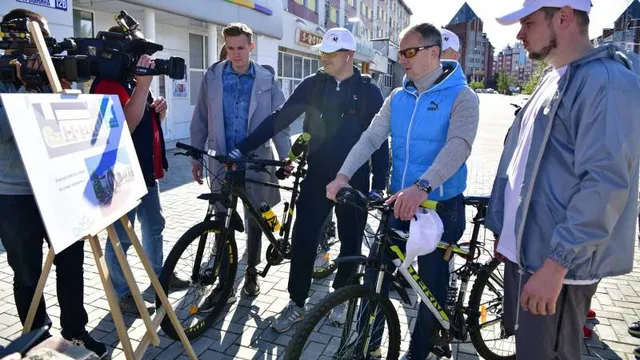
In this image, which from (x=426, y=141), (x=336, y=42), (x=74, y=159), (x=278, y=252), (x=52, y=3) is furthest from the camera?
(x=52, y=3)

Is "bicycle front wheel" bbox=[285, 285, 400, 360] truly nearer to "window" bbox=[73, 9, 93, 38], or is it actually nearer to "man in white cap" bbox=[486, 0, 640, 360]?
"man in white cap" bbox=[486, 0, 640, 360]

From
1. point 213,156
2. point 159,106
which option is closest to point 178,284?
point 213,156

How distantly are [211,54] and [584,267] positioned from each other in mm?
13228

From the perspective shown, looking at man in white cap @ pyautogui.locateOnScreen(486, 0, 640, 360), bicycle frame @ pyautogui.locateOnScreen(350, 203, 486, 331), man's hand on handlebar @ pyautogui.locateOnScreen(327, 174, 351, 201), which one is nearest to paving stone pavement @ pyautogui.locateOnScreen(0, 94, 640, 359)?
bicycle frame @ pyautogui.locateOnScreen(350, 203, 486, 331)

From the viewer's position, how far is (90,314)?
3.50m

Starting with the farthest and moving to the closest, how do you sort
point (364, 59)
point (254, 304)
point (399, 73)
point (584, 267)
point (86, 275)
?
point (399, 73)
point (364, 59)
point (86, 275)
point (254, 304)
point (584, 267)

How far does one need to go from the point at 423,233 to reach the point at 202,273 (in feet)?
5.78

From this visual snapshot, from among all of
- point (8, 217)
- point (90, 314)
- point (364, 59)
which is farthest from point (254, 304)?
point (364, 59)

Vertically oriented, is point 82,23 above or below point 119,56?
above

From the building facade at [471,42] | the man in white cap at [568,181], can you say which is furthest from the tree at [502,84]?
the man in white cap at [568,181]

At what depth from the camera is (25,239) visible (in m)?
2.50

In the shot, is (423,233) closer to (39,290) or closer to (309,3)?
(39,290)

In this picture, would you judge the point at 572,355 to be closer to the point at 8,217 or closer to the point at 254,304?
the point at 254,304

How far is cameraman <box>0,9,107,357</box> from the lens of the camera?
2.42 m
